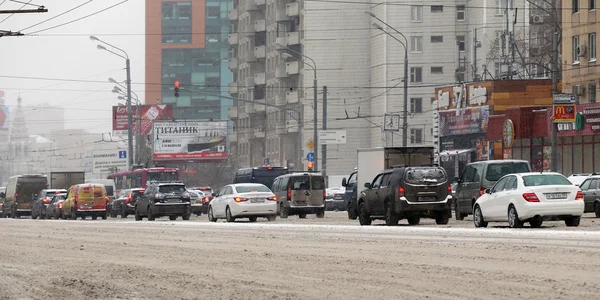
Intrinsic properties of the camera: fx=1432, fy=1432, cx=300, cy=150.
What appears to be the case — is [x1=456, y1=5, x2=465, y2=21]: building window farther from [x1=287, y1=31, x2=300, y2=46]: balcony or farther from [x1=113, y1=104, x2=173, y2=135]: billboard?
[x1=113, y1=104, x2=173, y2=135]: billboard

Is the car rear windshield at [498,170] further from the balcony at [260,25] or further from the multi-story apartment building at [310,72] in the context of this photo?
the balcony at [260,25]

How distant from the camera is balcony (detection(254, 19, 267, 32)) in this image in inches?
5128

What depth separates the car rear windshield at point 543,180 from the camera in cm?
3384

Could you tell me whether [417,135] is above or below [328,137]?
above

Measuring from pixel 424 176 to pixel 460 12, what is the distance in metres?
77.5

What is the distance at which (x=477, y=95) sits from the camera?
86.5m

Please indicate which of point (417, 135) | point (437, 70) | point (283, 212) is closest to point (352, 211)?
point (283, 212)

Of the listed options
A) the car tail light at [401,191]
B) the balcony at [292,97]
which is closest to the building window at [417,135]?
the balcony at [292,97]

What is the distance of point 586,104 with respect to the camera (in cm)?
7188

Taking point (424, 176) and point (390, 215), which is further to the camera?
point (390, 215)

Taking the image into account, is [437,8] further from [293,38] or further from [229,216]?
[229,216]

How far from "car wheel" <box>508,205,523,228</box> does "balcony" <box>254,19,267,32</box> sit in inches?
3808

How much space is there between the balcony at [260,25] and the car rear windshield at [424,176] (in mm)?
91487

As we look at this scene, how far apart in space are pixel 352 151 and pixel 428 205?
261 ft
